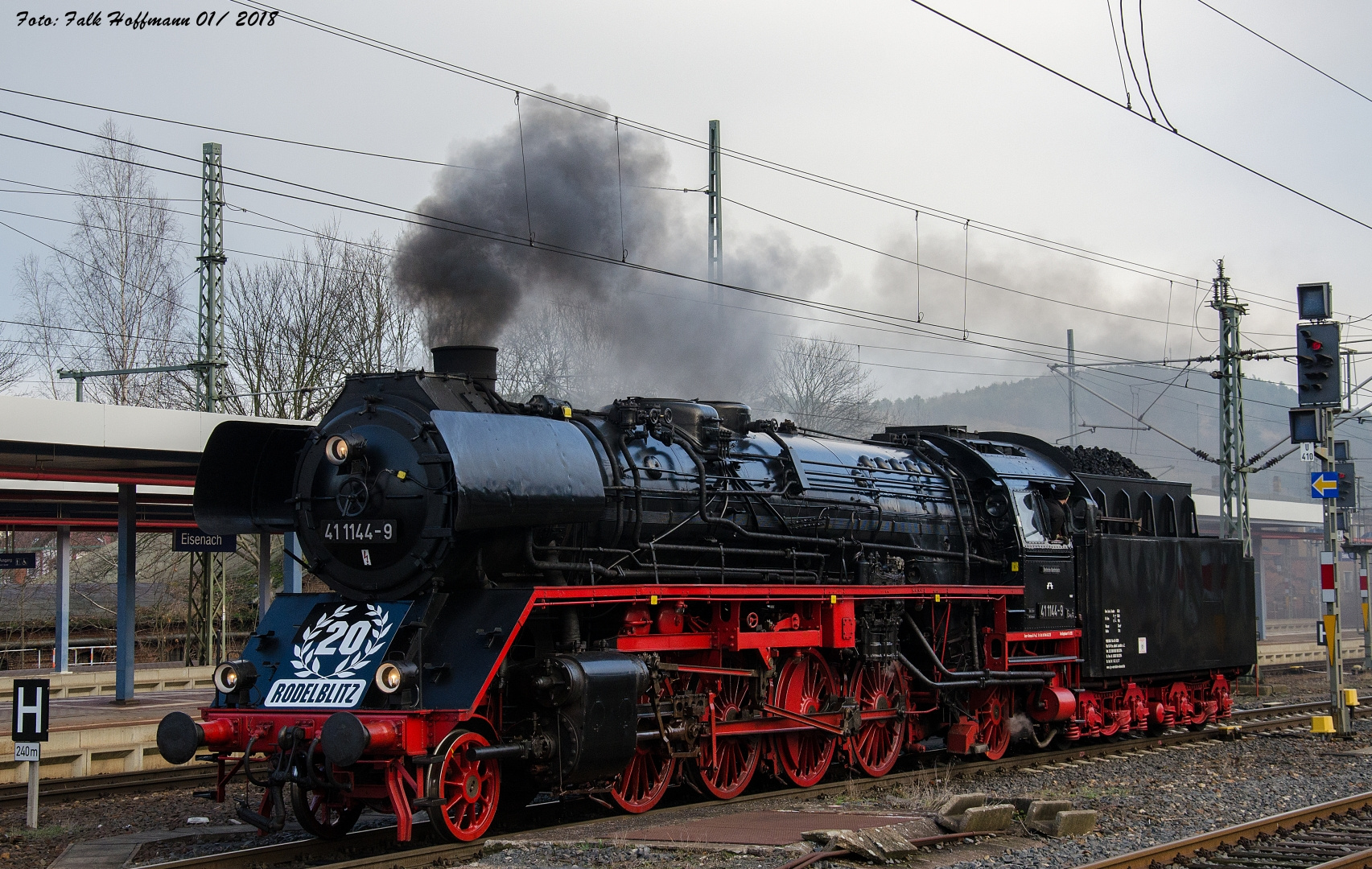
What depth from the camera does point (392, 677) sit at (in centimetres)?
812

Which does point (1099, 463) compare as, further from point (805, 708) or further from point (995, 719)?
point (805, 708)

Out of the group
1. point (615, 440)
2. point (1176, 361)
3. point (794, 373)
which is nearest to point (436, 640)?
point (615, 440)

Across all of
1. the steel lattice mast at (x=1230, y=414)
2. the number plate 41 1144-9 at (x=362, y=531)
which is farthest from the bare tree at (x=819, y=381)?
the number plate 41 1144-9 at (x=362, y=531)

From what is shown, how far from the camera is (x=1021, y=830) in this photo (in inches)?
355

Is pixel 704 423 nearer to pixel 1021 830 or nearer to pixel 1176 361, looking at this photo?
pixel 1021 830

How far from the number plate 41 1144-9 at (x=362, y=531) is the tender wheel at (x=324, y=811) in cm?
175

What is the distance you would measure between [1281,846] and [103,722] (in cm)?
1266

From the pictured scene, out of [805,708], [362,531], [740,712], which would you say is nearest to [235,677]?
[362,531]

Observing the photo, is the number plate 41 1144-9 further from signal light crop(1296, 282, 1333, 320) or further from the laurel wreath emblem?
signal light crop(1296, 282, 1333, 320)

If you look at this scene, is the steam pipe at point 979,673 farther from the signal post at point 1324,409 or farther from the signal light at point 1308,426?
the signal light at point 1308,426

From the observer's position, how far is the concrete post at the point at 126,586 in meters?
15.8

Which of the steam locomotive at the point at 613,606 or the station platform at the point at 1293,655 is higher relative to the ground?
A: the steam locomotive at the point at 613,606

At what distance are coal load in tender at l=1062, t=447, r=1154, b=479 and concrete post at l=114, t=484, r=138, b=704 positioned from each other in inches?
468

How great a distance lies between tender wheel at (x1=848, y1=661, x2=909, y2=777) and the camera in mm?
12031
